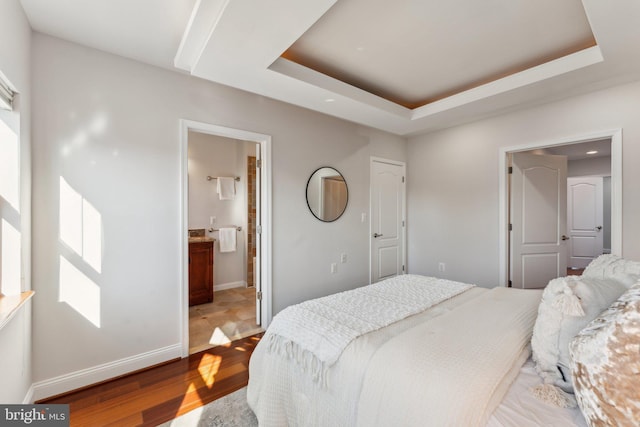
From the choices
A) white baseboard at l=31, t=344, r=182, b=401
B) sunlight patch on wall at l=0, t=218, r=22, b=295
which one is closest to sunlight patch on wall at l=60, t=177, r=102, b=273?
sunlight patch on wall at l=0, t=218, r=22, b=295

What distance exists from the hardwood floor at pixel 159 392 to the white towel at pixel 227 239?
2277mm

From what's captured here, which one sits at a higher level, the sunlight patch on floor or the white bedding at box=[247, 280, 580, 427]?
the white bedding at box=[247, 280, 580, 427]

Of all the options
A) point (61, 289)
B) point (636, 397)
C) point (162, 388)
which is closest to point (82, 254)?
point (61, 289)

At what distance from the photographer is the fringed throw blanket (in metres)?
1.38

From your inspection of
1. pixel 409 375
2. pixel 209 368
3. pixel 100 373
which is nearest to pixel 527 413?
pixel 409 375

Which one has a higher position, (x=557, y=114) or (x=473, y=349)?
(x=557, y=114)

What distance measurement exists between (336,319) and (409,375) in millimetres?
563

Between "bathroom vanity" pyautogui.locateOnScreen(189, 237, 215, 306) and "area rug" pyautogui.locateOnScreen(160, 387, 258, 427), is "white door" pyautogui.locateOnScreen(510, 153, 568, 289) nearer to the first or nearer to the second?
"area rug" pyautogui.locateOnScreen(160, 387, 258, 427)


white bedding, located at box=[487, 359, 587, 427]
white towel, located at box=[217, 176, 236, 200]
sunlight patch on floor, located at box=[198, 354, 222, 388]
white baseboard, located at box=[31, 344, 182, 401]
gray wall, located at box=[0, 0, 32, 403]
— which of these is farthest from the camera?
white towel, located at box=[217, 176, 236, 200]

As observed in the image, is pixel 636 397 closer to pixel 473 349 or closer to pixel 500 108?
pixel 473 349

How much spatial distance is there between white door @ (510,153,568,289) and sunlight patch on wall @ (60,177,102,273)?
433cm

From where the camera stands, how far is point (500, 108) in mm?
3125

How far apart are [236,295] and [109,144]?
9.44 ft

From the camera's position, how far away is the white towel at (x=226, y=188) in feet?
15.3
